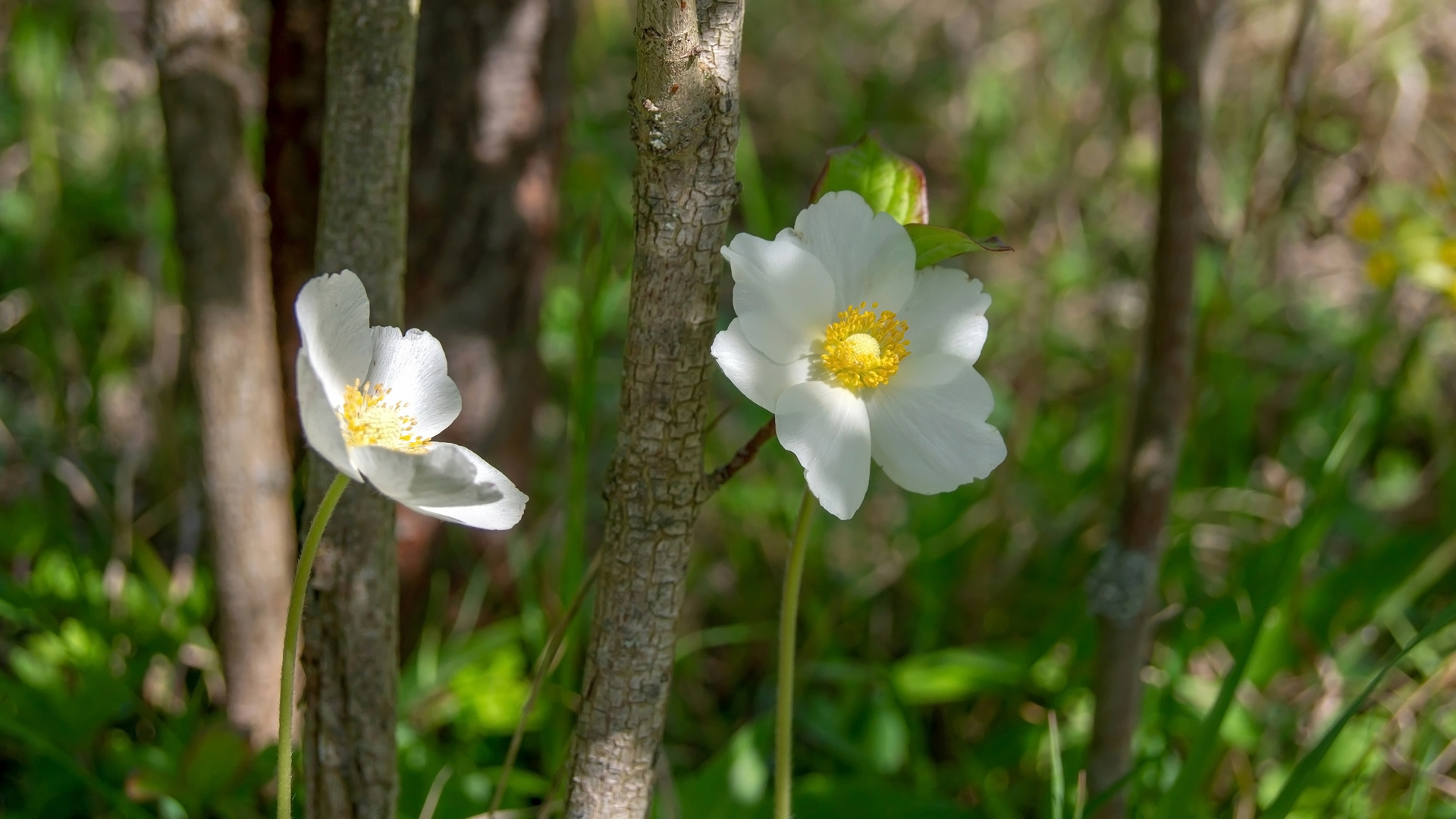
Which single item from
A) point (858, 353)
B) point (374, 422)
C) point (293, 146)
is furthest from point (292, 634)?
point (293, 146)

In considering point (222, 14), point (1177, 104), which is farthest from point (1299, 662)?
point (222, 14)

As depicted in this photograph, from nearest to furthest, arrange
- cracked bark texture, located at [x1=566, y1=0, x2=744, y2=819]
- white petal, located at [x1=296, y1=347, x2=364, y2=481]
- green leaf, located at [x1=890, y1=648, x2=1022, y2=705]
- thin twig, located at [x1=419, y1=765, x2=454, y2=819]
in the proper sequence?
white petal, located at [x1=296, y1=347, x2=364, y2=481] → cracked bark texture, located at [x1=566, y1=0, x2=744, y2=819] → thin twig, located at [x1=419, y1=765, x2=454, y2=819] → green leaf, located at [x1=890, y1=648, x2=1022, y2=705]

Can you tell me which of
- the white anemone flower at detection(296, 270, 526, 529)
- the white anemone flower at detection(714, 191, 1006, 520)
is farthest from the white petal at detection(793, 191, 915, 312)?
the white anemone flower at detection(296, 270, 526, 529)

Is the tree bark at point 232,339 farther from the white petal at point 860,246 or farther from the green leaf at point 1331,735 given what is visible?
the green leaf at point 1331,735

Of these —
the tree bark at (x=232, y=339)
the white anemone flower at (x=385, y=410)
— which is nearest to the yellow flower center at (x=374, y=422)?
the white anemone flower at (x=385, y=410)

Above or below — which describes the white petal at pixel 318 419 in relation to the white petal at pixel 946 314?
below

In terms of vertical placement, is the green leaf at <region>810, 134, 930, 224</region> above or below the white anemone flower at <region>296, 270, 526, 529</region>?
above

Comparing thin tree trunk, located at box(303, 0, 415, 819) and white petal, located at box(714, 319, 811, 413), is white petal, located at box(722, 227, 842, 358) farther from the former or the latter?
thin tree trunk, located at box(303, 0, 415, 819)
